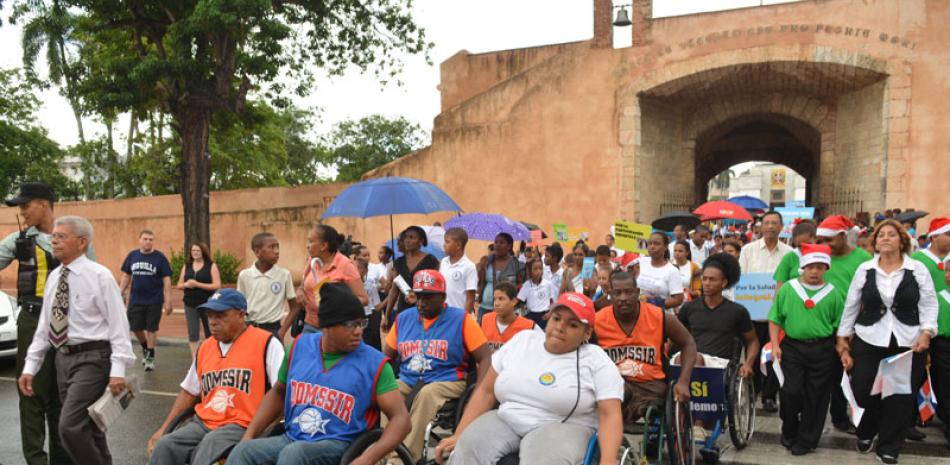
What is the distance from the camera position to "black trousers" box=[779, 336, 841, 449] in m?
5.36

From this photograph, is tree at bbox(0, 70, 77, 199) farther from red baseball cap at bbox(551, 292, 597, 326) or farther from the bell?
red baseball cap at bbox(551, 292, 597, 326)

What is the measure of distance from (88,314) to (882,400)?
536 cm

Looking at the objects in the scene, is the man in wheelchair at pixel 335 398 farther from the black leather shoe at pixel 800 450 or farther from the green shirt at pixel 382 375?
the black leather shoe at pixel 800 450

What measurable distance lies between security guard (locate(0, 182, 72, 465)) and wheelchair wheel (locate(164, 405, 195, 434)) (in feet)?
4.01

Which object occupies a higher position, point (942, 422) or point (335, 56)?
point (335, 56)

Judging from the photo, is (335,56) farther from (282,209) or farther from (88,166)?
(88,166)

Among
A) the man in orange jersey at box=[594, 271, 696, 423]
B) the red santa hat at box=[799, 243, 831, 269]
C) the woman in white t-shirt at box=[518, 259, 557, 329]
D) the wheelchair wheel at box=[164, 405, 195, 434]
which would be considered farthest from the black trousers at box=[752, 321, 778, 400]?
the wheelchair wheel at box=[164, 405, 195, 434]

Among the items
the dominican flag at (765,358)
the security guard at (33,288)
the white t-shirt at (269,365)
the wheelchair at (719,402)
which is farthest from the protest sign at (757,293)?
the security guard at (33,288)

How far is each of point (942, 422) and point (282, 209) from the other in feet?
57.9

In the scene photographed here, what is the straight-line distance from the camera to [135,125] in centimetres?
3072

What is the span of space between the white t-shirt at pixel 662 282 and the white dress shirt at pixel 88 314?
175 inches

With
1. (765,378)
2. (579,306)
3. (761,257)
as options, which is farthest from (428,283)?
(765,378)

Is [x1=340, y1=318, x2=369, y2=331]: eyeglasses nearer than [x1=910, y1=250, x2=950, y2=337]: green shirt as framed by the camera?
Yes

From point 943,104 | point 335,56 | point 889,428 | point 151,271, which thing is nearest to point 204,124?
point 335,56
